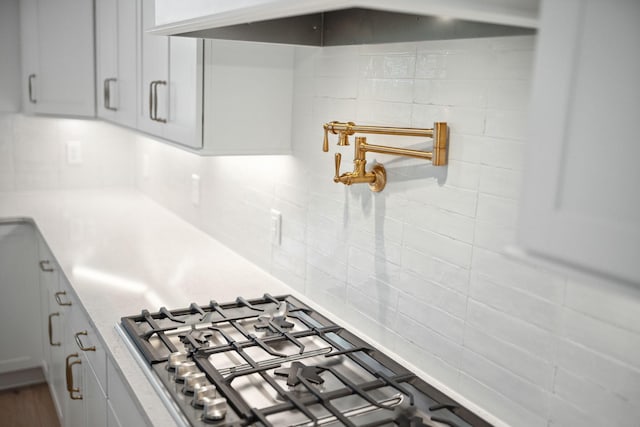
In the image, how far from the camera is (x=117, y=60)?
279 centimetres

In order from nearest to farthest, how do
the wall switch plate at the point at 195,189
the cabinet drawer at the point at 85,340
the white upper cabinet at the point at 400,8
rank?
the white upper cabinet at the point at 400,8, the cabinet drawer at the point at 85,340, the wall switch plate at the point at 195,189

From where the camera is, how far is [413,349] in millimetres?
1592

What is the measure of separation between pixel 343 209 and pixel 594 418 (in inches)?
34.4

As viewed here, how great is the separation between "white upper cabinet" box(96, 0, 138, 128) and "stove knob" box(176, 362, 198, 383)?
4.67 feet

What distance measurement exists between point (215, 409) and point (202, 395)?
0.06 meters

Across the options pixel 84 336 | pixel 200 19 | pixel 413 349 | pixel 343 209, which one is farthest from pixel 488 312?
pixel 84 336

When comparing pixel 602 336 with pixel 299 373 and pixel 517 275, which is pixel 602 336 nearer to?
pixel 517 275

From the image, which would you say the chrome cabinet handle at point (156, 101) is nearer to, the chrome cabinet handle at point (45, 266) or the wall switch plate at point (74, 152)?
the chrome cabinet handle at point (45, 266)

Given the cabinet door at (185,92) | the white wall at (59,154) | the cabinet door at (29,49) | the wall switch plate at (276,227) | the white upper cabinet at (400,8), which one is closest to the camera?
the white upper cabinet at (400,8)

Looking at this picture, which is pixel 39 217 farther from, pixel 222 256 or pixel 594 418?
pixel 594 418

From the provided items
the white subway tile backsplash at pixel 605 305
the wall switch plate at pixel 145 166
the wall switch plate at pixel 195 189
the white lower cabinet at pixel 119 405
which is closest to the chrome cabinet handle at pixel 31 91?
the wall switch plate at pixel 145 166

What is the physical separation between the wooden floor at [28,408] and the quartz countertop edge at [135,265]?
2.96 ft

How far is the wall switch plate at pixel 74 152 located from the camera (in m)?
3.55

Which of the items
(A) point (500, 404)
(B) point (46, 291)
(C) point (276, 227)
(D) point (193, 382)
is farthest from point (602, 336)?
(B) point (46, 291)
